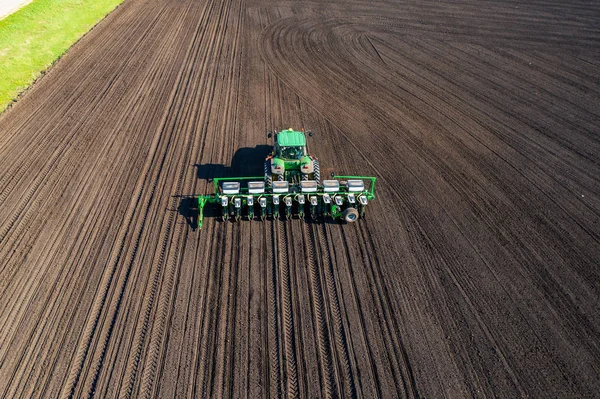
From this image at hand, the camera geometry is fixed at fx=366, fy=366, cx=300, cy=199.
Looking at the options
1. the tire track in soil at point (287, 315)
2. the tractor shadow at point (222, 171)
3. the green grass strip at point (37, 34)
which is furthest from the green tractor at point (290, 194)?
the green grass strip at point (37, 34)

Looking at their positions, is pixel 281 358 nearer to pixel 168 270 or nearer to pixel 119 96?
pixel 168 270

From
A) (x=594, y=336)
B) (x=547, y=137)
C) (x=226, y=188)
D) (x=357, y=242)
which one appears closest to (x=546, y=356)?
(x=594, y=336)

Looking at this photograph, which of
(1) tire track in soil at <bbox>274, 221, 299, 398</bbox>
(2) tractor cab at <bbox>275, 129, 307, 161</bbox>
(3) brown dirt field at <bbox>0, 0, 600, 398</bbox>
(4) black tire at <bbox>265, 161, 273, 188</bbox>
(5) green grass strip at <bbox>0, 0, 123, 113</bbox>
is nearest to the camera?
(1) tire track in soil at <bbox>274, 221, 299, 398</bbox>

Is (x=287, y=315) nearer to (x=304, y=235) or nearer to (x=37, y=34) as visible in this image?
(x=304, y=235)

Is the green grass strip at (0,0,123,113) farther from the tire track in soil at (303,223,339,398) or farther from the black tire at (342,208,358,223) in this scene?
the black tire at (342,208,358,223)

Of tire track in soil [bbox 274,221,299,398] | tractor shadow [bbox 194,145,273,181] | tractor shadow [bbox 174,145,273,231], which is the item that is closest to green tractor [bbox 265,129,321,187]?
tractor shadow [bbox 194,145,273,181]

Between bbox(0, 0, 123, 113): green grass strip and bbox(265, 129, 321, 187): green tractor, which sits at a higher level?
bbox(0, 0, 123, 113): green grass strip
